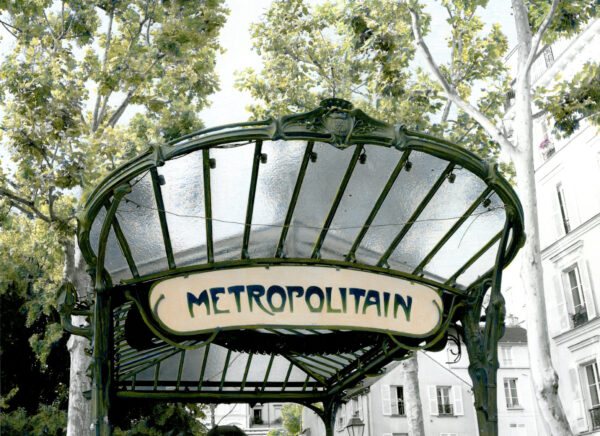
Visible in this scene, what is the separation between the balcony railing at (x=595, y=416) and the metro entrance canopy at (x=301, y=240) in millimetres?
16580

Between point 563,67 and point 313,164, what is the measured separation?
21.0 metres

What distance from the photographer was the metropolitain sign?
4734 mm

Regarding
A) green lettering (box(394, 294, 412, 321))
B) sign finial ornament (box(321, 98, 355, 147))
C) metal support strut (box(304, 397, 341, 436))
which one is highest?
sign finial ornament (box(321, 98, 355, 147))

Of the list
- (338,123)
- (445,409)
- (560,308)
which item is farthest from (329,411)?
(445,409)

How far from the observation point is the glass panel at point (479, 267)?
5.58 meters

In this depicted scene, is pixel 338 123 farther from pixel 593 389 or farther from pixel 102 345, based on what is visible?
pixel 593 389

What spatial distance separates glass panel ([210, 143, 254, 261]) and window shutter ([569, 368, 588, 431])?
1847 cm

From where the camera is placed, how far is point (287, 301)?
486 cm

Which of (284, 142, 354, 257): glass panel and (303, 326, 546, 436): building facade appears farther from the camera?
(303, 326, 546, 436): building facade

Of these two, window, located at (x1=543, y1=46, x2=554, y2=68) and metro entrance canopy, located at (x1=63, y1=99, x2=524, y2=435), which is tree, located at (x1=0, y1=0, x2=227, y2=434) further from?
window, located at (x1=543, y1=46, x2=554, y2=68)

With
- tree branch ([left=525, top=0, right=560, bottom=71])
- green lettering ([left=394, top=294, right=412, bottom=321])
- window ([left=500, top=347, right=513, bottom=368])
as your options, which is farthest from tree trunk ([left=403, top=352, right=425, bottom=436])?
window ([left=500, top=347, right=513, bottom=368])

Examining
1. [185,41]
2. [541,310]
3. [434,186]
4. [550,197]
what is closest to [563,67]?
[550,197]

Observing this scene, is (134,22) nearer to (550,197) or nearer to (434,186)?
(434,186)

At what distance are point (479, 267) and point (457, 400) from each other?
28.8m
